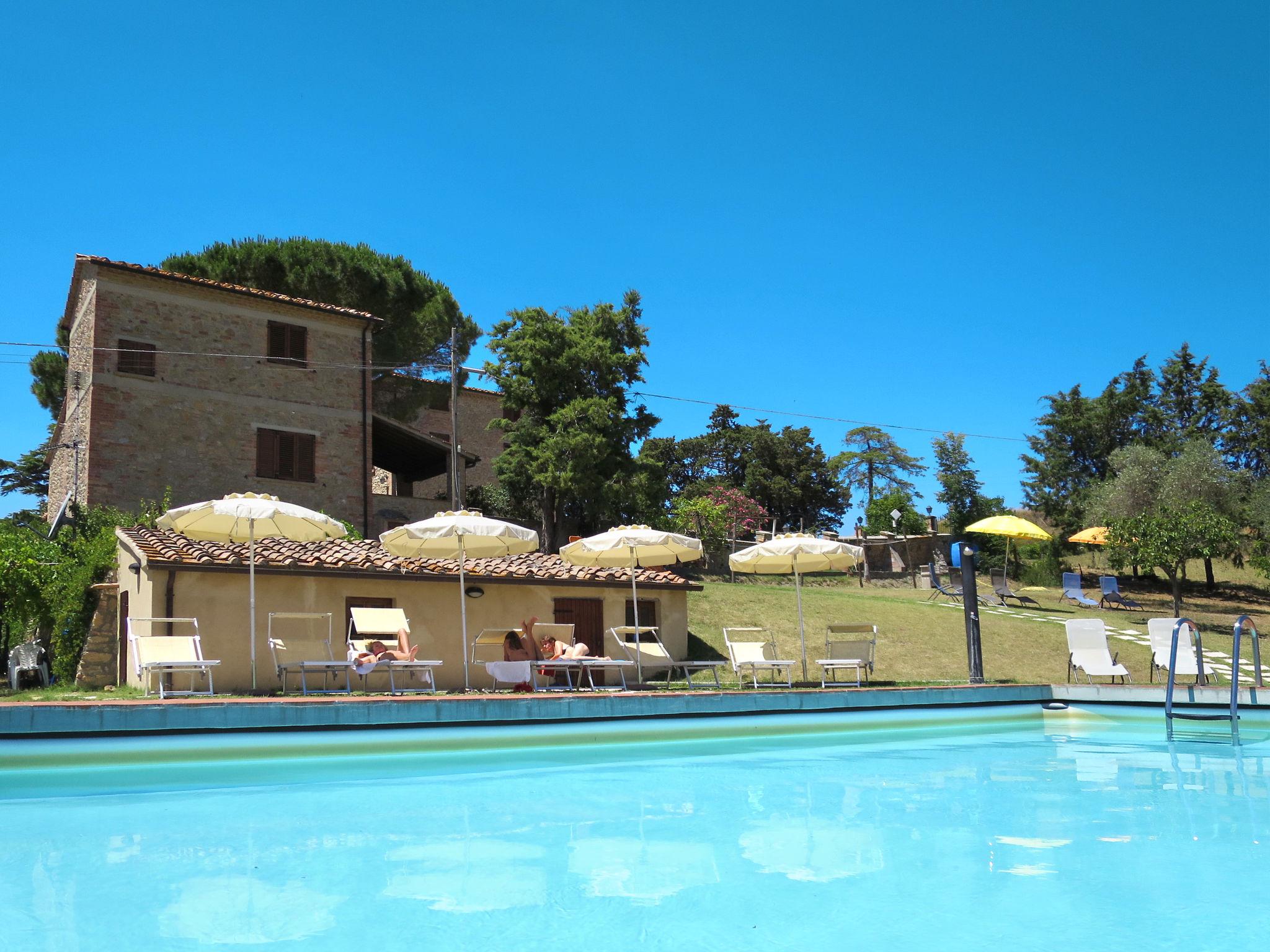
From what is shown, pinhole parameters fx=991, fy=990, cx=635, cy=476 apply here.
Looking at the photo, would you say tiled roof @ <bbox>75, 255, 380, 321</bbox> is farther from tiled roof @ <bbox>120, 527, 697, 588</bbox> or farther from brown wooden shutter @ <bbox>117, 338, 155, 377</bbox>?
tiled roof @ <bbox>120, 527, 697, 588</bbox>

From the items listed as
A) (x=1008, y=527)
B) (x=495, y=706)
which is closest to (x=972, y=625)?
(x=495, y=706)

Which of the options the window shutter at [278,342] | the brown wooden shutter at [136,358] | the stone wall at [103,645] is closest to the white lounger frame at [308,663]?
the stone wall at [103,645]

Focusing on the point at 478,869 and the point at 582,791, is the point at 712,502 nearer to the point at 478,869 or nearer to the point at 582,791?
the point at 582,791

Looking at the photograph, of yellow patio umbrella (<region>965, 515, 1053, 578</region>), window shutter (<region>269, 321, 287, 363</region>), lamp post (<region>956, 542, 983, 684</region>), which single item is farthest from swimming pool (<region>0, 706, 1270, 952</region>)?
window shutter (<region>269, 321, 287, 363</region>)

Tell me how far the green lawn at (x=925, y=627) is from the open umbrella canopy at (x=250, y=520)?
29.6 ft

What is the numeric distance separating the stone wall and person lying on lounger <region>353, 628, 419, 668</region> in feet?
20.7

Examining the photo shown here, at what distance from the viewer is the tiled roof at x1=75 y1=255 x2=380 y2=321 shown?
22.9 meters

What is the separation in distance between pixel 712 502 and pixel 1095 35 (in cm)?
2250

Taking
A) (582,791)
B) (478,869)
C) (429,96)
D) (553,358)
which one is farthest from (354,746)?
(553,358)

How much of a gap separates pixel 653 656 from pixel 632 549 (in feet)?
10.2

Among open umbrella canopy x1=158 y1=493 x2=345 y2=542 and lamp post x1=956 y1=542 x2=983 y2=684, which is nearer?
open umbrella canopy x1=158 y1=493 x2=345 y2=542

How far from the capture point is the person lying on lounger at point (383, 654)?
11875 millimetres

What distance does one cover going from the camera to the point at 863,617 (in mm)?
22891

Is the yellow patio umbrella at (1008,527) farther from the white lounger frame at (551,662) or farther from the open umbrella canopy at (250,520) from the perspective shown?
the open umbrella canopy at (250,520)
